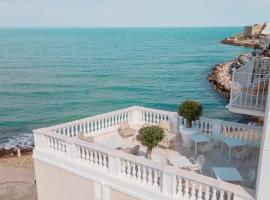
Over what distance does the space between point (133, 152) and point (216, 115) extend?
2463cm

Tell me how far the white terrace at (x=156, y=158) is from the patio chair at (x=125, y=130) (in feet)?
0.61

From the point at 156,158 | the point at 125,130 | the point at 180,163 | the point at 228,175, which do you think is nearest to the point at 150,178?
the point at 180,163

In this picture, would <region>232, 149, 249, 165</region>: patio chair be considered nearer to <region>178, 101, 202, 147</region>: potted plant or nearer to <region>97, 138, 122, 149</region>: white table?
<region>178, 101, 202, 147</region>: potted plant

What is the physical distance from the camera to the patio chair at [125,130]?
38.0 feet

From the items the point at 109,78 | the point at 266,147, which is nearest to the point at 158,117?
the point at 266,147

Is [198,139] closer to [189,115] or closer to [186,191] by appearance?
[189,115]

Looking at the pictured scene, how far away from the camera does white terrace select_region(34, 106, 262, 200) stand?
22.0ft

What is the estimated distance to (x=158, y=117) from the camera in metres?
12.6

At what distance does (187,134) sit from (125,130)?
8.47 feet

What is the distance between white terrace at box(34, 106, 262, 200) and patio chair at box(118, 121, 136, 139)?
18 centimetres

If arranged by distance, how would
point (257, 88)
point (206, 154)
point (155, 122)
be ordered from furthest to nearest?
point (155, 122) < point (206, 154) < point (257, 88)

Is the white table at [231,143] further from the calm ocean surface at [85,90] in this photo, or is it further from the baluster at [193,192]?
the calm ocean surface at [85,90]

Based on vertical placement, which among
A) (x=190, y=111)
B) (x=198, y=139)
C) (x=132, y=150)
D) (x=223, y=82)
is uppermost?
(x=190, y=111)

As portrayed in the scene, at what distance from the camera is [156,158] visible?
9125 mm
